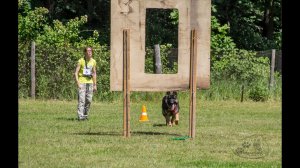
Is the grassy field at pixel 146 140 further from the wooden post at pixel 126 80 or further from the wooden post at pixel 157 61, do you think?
the wooden post at pixel 157 61

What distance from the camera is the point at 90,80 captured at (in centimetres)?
2030

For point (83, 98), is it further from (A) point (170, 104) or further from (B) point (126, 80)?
(B) point (126, 80)

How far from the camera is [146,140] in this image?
1552 centimetres

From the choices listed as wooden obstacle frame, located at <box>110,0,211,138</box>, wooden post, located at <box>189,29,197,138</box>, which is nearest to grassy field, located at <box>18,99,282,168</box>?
wooden post, located at <box>189,29,197,138</box>

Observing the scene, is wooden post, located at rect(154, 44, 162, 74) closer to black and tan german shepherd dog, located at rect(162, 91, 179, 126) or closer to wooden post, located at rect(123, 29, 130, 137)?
black and tan german shepherd dog, located at rect(162, 91, 179, 126)

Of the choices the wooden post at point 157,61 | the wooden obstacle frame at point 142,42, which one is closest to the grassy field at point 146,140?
the wooden obstacle frame at point 142,42

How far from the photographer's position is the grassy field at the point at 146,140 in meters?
12.6

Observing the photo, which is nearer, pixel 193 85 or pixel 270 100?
pixel 193 85

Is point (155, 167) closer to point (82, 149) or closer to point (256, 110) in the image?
point (82, 149)

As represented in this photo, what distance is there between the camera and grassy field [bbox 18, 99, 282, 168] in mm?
12625

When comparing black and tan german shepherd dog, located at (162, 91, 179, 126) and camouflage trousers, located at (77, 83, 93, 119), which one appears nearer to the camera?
black and tan german shepherd dog, located at (162, 91, 179, 126)

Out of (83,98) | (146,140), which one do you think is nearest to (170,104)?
(83,98)
